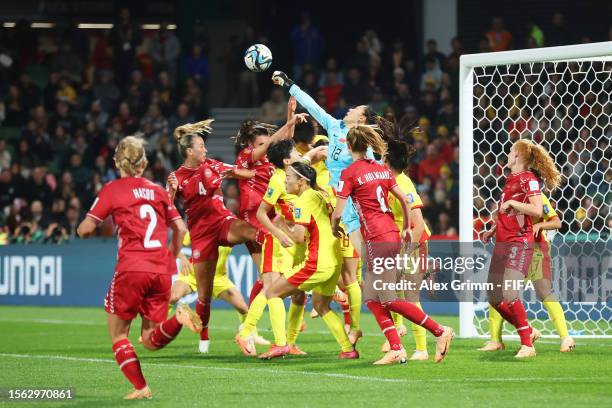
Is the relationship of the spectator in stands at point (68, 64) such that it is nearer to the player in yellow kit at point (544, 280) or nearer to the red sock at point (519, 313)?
the player in yellow kit at point (544, 280)

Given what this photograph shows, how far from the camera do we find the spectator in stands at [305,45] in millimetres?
24094

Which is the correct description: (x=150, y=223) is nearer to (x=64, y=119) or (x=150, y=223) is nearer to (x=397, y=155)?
(x=397, y=155)

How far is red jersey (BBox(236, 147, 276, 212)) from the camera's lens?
39.3 ft

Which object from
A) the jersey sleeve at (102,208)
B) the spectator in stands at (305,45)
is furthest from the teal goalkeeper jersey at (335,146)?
the spectator in stands at (305,45)

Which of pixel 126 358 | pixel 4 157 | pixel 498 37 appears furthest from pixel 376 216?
pixel 4 157

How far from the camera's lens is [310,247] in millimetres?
10531

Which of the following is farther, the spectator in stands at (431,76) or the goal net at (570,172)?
the spectator in stands at (431,76)

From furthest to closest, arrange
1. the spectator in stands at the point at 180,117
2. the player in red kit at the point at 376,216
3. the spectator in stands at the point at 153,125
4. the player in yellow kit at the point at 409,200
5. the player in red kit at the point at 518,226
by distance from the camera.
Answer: the spectator in stands at the point at 180,117 → the spectator in stands at the point at 153,125 → the player in yellow kit at the point at 409,200 → the player in red kit at the point at 518,226 → the player in red kit at the point at 376,216

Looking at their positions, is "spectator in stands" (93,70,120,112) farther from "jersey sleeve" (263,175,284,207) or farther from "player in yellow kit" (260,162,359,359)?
"player in yellow kit" (260,162,359,359)

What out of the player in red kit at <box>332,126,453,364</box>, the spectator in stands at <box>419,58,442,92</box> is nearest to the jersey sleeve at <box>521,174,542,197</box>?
the player in red kit at <box>332,126,453,364</box>

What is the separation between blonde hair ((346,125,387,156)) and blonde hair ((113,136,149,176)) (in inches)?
93.7

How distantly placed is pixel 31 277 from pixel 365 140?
9977 mm

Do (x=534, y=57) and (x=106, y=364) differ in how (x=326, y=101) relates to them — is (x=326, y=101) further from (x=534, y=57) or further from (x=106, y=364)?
(x=106, y=364)

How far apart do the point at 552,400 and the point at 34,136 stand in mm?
16581
